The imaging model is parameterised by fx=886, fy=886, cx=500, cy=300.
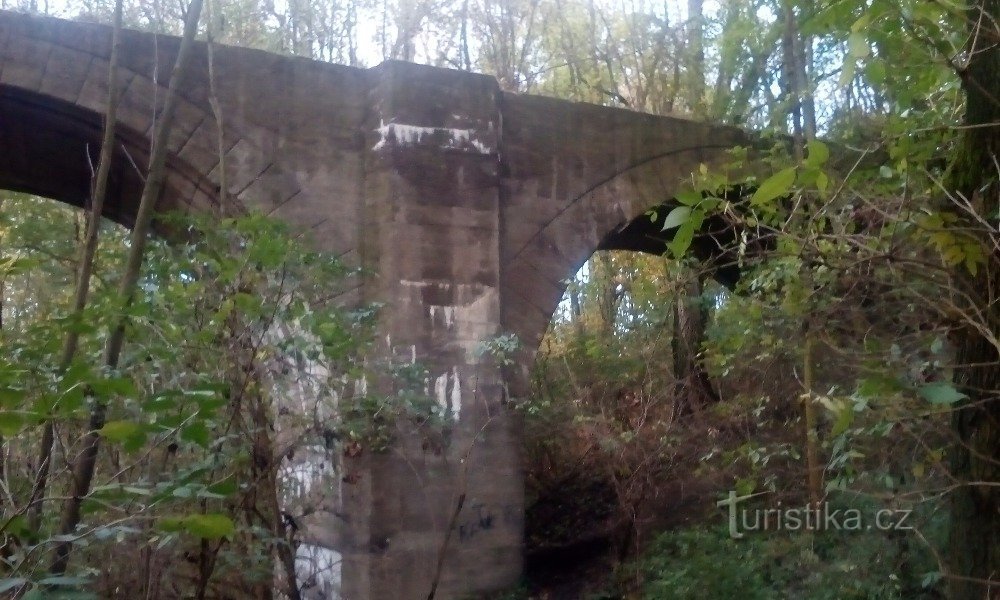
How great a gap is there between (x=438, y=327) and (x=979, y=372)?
13.0 ft

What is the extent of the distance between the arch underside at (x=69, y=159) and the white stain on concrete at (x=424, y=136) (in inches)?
48.1

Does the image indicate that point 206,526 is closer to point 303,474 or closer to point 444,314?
point 303,474

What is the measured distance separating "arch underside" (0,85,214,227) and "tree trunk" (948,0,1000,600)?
435 centimetres

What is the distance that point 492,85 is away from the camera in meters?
6.33

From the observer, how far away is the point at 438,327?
19.5 feet

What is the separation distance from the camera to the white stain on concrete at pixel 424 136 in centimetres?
599

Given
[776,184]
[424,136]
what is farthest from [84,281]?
[424,136]

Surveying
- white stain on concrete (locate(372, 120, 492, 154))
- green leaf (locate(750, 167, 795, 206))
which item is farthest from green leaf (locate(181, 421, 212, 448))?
white stain on concrete (locate(372, 120, 492, 154))

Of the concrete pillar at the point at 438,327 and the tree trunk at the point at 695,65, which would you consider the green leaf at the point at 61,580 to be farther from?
the tree trunk at the point at 695,65

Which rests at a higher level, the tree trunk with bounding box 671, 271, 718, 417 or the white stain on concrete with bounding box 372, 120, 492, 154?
the white stain on concrete with bounding box 372, 120, 492, 154

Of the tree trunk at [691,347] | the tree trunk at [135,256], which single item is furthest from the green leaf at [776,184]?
the tree trunk at [691,347]

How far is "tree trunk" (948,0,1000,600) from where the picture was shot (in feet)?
7.71

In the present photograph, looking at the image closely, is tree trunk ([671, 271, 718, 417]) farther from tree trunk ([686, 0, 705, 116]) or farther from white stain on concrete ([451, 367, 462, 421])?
tree trunk ([686, 0, 705, 116])

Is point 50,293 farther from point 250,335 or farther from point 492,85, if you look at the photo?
point 250,335
